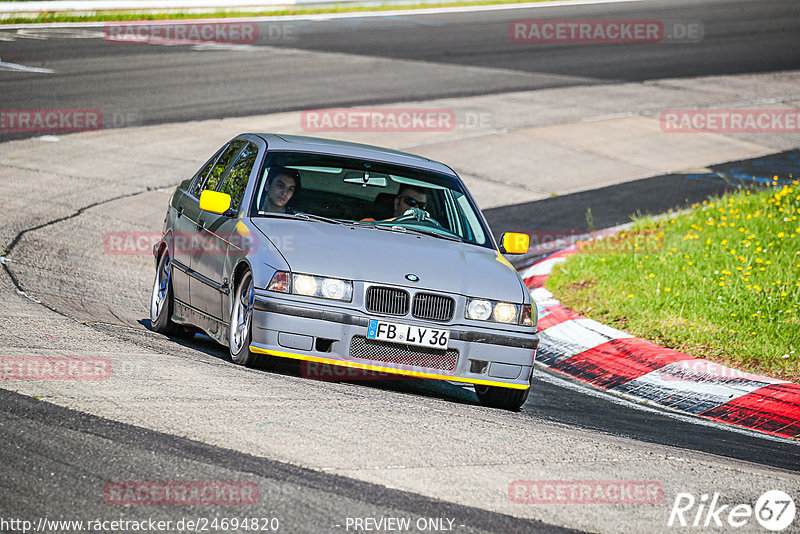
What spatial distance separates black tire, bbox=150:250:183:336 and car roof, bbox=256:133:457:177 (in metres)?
1.29

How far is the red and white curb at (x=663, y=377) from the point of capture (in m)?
7.86

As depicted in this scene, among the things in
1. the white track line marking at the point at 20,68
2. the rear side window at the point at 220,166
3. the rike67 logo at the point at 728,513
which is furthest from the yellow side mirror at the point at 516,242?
the white track line marking at the point at 20,68

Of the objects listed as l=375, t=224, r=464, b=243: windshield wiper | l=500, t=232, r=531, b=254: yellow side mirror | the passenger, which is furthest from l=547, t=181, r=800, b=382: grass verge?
the passenger

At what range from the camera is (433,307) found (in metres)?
6.89

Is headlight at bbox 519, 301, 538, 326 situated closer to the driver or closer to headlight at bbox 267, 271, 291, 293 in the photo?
the driver

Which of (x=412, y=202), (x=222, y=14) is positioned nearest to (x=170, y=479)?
(x=412, y=202)

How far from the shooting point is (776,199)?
1288 centimetres

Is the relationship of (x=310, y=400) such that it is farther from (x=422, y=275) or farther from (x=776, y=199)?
(x=776, y=199)

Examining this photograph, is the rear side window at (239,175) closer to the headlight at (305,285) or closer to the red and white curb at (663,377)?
the headlight at (305,285)

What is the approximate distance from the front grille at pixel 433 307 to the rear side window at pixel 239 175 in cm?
169

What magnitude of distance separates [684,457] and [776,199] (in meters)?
7.67

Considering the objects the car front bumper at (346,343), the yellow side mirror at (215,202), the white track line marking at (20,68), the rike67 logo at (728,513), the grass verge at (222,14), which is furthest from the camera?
the grass verge at (222,14)

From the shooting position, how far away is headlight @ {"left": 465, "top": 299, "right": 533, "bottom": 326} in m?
6.97

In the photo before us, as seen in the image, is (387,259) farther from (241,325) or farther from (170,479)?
(170,479)
